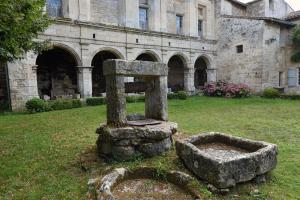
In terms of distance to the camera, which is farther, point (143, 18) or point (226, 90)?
point (226, 90)

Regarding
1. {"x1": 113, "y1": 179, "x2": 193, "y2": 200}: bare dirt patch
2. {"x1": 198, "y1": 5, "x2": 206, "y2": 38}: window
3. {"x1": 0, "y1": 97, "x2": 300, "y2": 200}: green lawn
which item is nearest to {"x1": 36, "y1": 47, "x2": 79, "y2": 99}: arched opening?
{"x1": 0, "y1": 97, "x2": 300, "y2": 200}: green lawn

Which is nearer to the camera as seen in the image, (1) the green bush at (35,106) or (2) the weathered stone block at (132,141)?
(2) the weathered stone block at (132,141)

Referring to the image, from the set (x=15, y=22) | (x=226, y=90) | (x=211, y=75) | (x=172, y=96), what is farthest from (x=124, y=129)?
(x=211, y=75)

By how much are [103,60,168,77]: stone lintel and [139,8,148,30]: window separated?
13.5 m

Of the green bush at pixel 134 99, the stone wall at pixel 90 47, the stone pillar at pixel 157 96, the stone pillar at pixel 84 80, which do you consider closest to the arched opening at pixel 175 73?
the stone wall at pixel 90 47

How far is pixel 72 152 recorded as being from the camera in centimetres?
556

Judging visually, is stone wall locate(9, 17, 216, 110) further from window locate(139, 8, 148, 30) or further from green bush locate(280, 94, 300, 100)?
green bush locate(280, 94, 300, 100)

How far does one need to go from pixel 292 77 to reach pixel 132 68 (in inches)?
738

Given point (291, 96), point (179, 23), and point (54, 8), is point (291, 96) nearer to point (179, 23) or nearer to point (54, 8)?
point (179, 23)

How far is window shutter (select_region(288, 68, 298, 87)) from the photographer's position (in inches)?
768

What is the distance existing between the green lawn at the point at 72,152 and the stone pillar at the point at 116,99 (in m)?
0.91

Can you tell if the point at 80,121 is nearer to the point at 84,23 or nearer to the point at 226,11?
the point at 84,23

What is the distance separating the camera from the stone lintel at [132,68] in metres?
4.71

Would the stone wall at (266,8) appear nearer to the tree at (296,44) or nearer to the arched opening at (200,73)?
the tree at (296,44)
